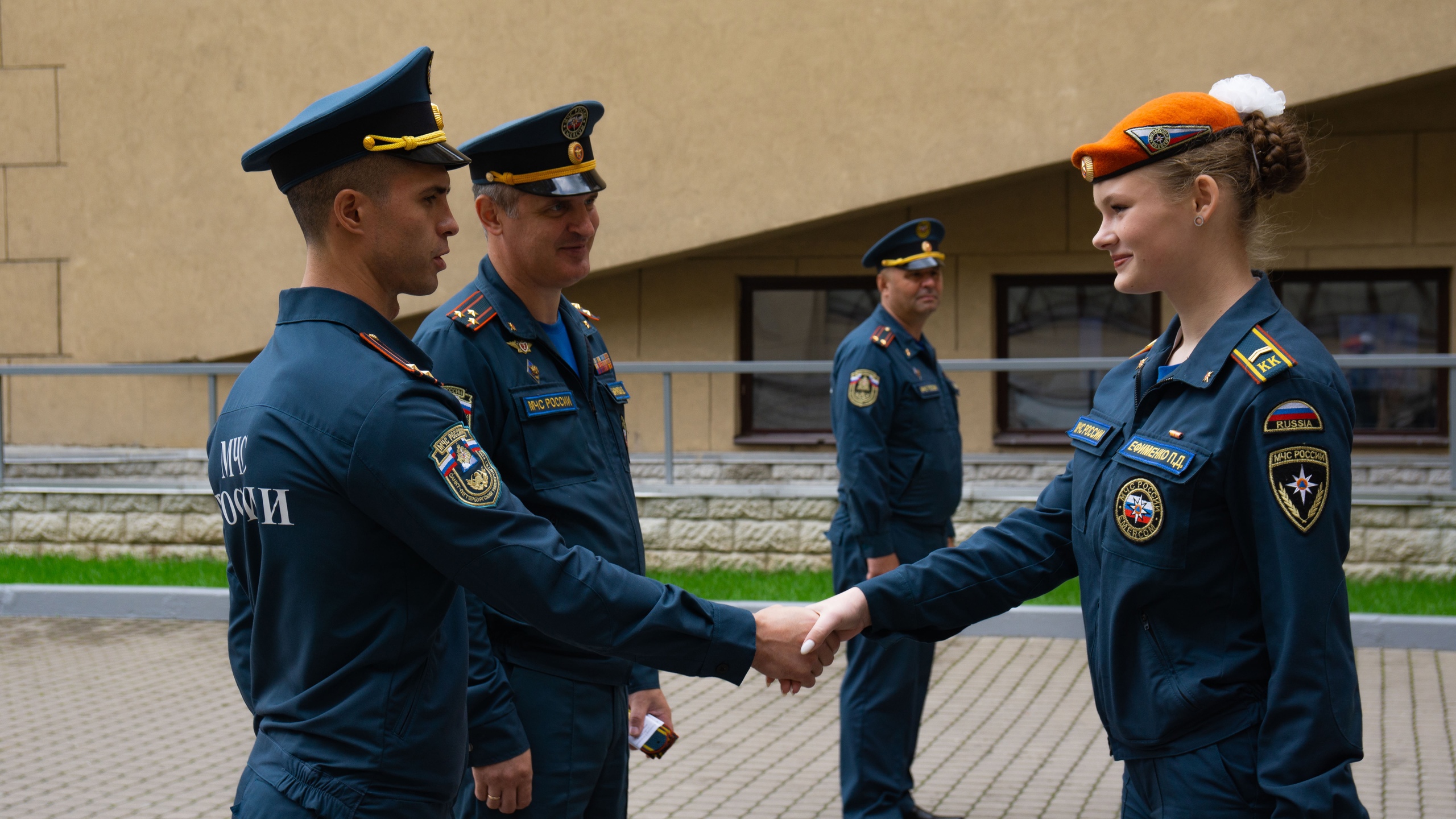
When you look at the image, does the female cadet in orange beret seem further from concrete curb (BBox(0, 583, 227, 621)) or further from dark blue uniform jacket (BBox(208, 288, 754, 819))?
concrete curb (BBox(0, 583, 227, 621))

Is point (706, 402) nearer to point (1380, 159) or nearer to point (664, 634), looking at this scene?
point (1380, 159)

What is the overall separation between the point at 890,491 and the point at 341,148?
3402mm

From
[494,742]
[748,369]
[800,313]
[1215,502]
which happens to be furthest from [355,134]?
[800,313]

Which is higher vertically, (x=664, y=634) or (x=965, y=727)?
(x=664, y=634)

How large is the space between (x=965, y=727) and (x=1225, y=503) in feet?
14.3

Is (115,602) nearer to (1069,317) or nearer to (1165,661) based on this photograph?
(1069,317)

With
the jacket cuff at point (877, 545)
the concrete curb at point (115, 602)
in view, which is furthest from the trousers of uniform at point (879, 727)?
the concrete curb at point (115, 602)

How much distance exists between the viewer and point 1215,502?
214 centimetres

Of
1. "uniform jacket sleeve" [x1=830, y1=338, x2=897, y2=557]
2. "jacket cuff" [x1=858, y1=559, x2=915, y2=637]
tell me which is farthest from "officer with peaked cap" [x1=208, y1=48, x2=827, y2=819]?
"uniform jacket sleeve" [x1=830, y1=338, x2=897, y2=557]

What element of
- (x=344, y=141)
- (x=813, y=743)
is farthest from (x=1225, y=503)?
(x=813, y=743)

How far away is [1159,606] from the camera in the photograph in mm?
2193

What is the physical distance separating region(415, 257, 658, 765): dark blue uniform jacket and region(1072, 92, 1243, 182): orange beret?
4.24ft

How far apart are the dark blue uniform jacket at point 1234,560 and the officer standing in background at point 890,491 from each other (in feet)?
8.38

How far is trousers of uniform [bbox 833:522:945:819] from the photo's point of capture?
15.9 feet
